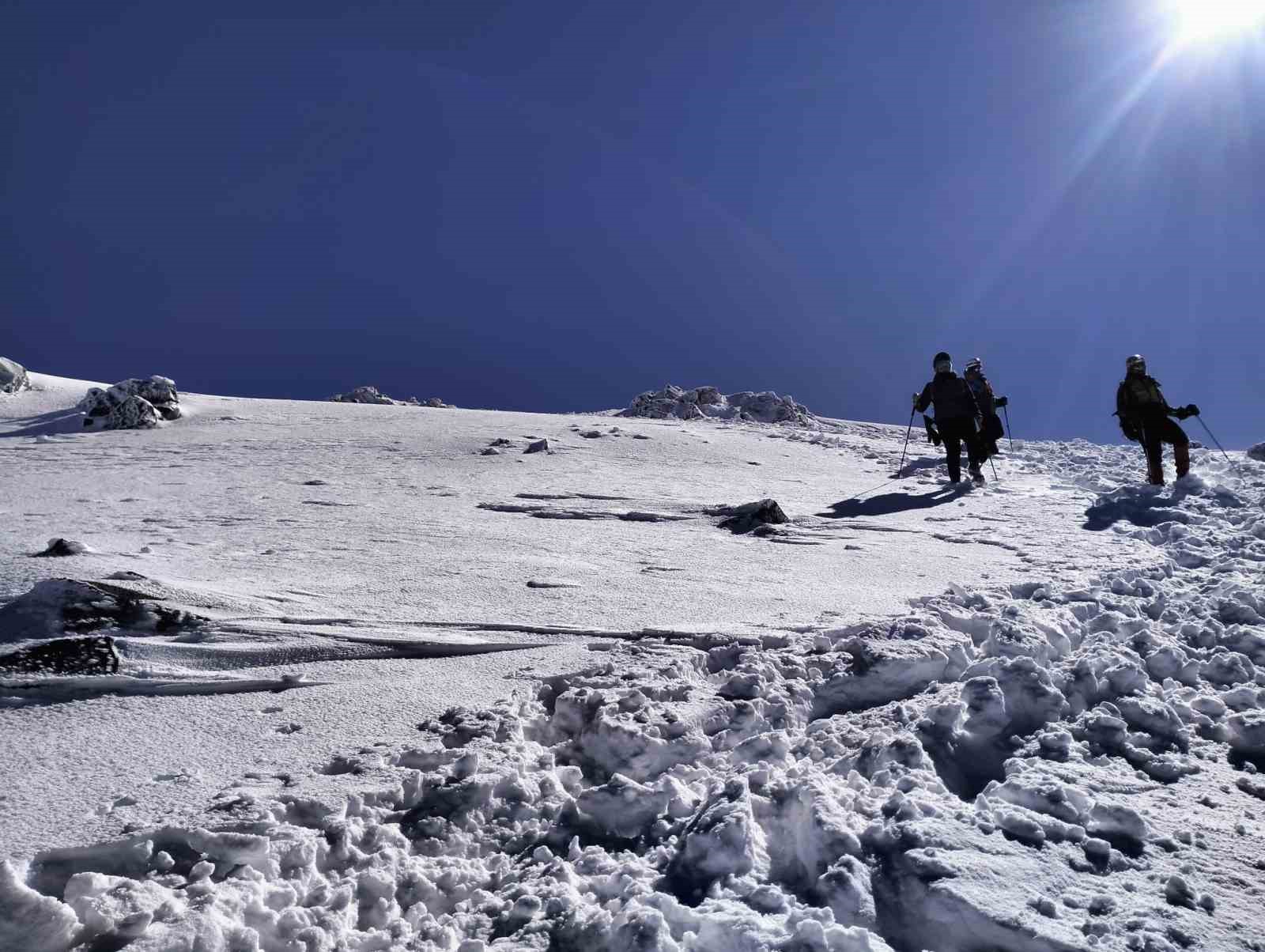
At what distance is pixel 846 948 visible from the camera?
1579 mm

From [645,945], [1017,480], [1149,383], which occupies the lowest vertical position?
[645,945]

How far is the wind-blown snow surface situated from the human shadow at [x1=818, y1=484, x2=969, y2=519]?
7.96 feet

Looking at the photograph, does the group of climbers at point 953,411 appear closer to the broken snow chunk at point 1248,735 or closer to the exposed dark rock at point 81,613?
the broken snow chunk at point 1248,735

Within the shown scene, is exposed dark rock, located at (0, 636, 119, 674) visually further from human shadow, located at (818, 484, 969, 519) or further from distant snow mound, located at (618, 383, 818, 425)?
distant snow mound, located at (618, 383, 818, 425)

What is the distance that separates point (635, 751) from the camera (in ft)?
7.96

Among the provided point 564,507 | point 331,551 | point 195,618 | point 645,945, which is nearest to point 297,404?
point 564,507

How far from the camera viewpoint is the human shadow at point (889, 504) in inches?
308

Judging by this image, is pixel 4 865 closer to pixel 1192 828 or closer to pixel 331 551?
pixel 1192 828

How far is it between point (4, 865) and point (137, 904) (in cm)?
31

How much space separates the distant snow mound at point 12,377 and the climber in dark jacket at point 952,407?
54.3ft

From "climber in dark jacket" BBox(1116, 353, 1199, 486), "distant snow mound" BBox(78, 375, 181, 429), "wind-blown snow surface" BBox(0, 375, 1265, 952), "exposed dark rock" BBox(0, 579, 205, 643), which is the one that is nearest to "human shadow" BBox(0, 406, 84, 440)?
"distant snow mound" BBox(78, 375, 181, 429)

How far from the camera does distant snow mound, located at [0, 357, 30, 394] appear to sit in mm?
14922

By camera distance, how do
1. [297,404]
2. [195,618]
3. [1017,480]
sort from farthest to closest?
[297,404] < [1017,480] < [195,618]

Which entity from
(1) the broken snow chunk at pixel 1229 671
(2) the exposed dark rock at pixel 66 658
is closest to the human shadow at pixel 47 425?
(2) the exposed dark rock at pixel 66 658
